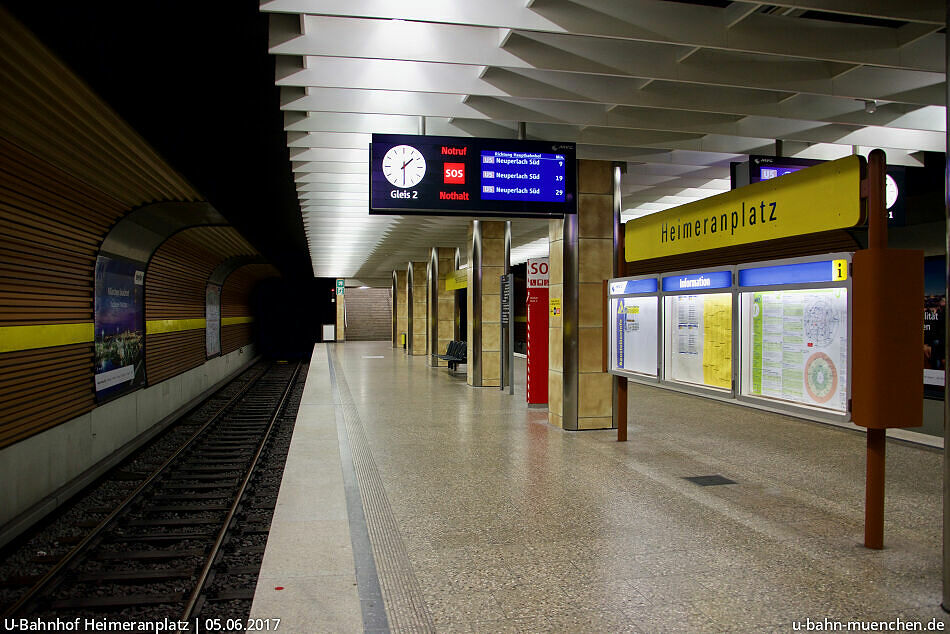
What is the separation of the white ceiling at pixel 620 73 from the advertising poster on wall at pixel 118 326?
9.69 feet

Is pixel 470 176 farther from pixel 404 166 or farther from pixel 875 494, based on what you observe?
pixel 875 494

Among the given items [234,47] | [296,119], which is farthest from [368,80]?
[234,47]

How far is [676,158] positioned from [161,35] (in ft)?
23.3

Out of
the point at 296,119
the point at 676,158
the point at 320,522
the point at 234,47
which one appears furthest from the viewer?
Result: the point at 676,158

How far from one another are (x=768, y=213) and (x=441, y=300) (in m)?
17.2

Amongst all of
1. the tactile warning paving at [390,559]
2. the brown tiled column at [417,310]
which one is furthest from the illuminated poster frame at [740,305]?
the brown tiled column at [417,310]

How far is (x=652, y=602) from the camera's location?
3.29m

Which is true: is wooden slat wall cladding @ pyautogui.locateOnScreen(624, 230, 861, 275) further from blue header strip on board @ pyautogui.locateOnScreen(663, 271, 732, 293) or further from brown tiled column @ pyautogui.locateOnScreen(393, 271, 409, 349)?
brown tiled column @ pyautogui.locateOnScreen(393, 271, 409, 349)

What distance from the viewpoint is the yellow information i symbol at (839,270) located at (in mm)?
4211

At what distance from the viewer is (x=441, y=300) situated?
71.8 feet

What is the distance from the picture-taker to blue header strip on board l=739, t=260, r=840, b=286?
14.4 ft

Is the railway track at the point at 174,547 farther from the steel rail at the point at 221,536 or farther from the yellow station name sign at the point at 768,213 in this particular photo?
the yellow station name sign at the point at 768,213

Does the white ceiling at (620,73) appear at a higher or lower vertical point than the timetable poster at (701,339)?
higher

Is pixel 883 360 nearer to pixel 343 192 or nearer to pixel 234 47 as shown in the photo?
pixel 234 47
